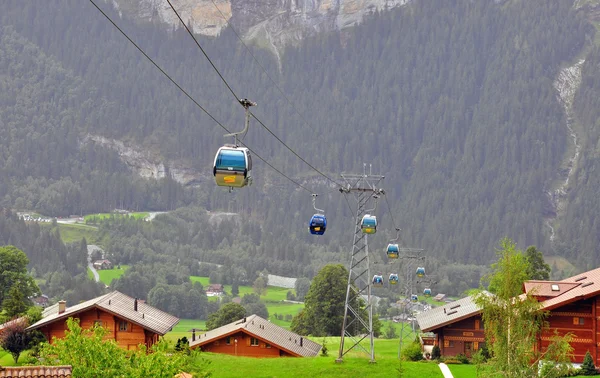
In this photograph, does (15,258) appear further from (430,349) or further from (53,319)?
(430,349)

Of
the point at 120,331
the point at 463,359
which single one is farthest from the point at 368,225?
the point at 120,331

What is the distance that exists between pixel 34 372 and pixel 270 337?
196ft

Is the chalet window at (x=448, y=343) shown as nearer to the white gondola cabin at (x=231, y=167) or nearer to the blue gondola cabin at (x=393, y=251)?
the blue gondola cabin at (x=393, y=251)

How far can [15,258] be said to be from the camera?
403 feet

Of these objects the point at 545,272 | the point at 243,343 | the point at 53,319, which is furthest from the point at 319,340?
the point at 53,319

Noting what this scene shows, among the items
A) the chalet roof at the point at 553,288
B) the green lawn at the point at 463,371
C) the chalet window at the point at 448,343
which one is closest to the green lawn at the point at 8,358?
the green lawn at the point at 463,371

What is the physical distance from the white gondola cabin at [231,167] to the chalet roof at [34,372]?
8.86 metres

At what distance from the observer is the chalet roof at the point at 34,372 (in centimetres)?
3272

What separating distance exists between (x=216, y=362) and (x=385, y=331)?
289ft

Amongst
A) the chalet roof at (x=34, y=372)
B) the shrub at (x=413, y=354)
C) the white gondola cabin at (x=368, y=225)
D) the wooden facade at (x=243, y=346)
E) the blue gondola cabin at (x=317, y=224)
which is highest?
the white gondola cabin at (x=368, y=225)

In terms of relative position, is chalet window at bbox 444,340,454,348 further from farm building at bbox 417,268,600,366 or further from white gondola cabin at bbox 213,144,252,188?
white gondola cabin at bbox 213,144,252,188

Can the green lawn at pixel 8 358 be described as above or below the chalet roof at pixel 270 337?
below

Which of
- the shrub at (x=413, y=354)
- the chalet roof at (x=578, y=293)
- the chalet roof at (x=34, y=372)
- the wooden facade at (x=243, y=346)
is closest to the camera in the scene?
the chalet roof at (x=34, y=372)

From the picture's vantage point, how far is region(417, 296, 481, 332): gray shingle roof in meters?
88.8
